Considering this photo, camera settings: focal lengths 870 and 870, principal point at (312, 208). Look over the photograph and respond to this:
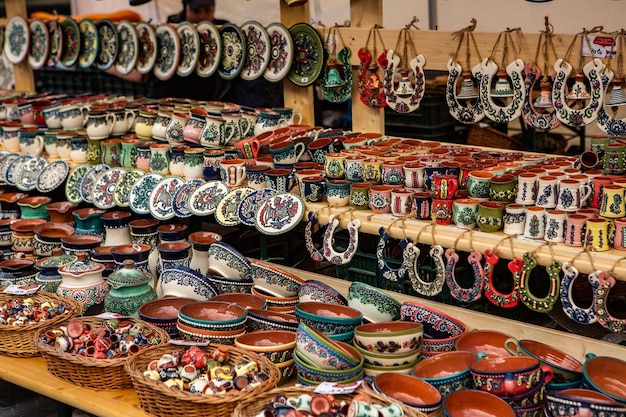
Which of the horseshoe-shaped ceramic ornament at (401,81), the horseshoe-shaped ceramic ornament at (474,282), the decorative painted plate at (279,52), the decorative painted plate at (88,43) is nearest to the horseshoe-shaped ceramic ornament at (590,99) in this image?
the horseshoe-shaped ceramic ornament at (401,81)

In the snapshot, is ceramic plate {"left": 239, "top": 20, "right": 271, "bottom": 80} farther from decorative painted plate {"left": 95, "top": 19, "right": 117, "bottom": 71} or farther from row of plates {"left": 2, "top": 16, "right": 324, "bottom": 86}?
decorative painted plate {"left": 95, "top": 19, "right": 117, "bottom": 71}

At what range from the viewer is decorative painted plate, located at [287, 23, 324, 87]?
355 cm

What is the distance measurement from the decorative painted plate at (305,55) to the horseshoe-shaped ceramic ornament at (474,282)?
50.2 inches

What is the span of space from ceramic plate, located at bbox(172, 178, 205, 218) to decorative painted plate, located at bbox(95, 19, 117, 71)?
1.27m

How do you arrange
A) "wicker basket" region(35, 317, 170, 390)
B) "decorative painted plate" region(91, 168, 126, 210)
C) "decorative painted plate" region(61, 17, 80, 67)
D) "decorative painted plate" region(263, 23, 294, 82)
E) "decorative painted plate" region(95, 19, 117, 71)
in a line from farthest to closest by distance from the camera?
"decorative painted plate" region(61, 17, 80, 67), "decorative painted plate" region(95, 19, 117, 71), "decorative painted plate" region(263, 23, 294, 82), "decorative painted plate" region(91, 168, 126, 210), "wicker basket" region(35, 317, 170, 390)

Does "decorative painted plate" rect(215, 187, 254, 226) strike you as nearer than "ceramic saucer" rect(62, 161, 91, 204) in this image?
Yes

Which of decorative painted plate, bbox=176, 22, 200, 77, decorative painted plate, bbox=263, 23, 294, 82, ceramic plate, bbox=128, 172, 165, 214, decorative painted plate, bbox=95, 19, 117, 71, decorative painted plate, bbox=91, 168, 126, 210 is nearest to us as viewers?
ceramic plate, bbox=128, 172, 165, 214

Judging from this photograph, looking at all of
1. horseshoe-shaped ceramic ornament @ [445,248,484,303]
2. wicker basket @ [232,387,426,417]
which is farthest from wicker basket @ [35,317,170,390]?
horseshoe-shaped ceramic ornament @ [445,248,484,303]

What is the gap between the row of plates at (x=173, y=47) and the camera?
3.64 meters

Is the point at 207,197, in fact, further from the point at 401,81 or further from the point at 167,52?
the point at 167,52

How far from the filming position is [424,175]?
281cm

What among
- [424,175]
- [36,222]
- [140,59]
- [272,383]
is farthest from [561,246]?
[140,59]

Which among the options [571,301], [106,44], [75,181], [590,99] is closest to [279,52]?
[75,181]

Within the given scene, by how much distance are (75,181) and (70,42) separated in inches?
44.4
